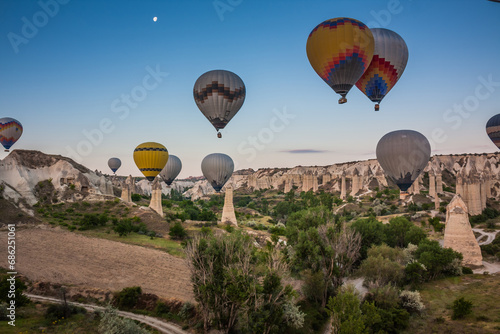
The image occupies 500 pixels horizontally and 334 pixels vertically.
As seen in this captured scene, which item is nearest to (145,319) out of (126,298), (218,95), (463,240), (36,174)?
(126,298)

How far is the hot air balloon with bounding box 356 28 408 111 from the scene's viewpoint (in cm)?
1969

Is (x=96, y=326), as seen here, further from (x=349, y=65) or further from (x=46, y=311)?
(x=349, y=65)

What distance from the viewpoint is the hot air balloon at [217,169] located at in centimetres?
3419

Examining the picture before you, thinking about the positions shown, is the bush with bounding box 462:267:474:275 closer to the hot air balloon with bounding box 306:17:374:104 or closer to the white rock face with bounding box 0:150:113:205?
the hot air balloon with bounding box 306:17:374:104

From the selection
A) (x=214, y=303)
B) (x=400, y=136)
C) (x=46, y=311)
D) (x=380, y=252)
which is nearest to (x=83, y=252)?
(x=46, y=311)

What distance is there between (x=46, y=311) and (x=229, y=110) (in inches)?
675

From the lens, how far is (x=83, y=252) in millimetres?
26078

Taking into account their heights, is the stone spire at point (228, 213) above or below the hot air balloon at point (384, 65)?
below

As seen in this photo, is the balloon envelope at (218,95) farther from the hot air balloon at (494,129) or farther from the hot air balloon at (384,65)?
the hot air balloon at (494,129)

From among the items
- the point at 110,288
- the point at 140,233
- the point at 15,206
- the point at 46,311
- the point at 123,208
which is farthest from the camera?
the point at 123,208

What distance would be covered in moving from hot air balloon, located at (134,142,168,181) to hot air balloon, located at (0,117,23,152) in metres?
24.8

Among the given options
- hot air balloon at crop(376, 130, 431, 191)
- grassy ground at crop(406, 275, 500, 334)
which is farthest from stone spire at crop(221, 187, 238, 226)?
grassy ground at crop(406, 275, 500, 334)

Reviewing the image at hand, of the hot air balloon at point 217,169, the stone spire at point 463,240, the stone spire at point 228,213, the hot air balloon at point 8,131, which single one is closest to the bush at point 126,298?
the hot air balloon at point 217,169

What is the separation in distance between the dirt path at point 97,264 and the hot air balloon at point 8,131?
22708 mm
